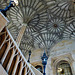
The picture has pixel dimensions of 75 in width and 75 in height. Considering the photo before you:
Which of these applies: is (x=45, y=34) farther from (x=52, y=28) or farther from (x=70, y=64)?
(x=70, y=64)

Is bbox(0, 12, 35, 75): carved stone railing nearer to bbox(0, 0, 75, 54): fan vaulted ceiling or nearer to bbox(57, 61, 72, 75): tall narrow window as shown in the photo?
bbox(0, 0, 75, 54): fan vaulted ceiling

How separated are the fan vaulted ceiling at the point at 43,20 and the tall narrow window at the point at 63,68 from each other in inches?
114

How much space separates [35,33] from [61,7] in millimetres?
5577

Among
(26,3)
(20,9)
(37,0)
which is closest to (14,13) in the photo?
(20,9)

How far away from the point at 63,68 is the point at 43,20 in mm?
6852

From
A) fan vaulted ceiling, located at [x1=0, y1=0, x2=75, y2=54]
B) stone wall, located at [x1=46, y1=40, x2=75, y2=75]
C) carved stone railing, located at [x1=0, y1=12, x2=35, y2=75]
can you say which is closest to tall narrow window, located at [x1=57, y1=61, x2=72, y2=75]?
stone wall, located at [x1=46, y1=40, x2=75, y2=75]

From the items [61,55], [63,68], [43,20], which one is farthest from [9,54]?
[43,20]

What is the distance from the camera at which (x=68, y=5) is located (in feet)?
33.2

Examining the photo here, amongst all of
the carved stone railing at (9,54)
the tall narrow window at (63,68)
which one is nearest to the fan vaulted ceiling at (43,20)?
the tall narrow window at (63,68)

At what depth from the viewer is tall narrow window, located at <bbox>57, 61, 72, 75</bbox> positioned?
29.7 ft

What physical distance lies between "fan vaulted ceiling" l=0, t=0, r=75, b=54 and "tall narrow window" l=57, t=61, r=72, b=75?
114 inches

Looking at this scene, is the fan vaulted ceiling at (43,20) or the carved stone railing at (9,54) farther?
the fan vaulted ceiling at (43,20)

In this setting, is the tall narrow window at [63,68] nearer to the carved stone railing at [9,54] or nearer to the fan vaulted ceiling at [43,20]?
the fan vaulted ceiling at [43,20]

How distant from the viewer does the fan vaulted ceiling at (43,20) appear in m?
10.3
